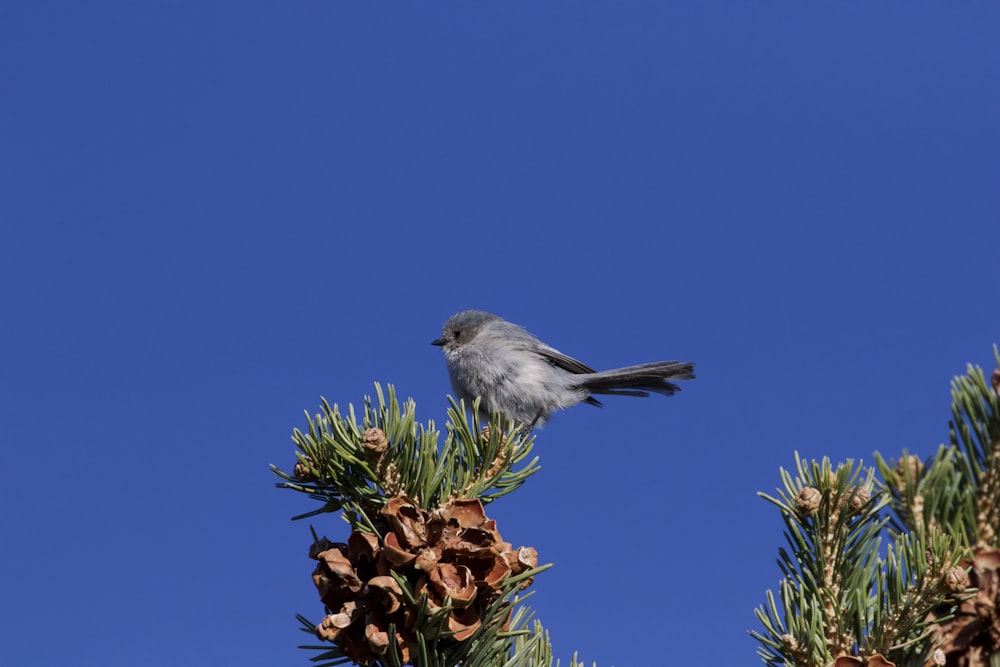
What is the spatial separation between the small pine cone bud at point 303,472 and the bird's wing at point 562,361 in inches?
188

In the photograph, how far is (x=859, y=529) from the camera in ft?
6.05

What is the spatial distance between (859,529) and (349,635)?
113 cm

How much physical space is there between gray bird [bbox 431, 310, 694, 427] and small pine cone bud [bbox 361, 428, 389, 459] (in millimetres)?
4145

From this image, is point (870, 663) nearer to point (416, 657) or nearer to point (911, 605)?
point (911, 605)

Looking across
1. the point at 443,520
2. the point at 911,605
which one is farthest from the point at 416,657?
the point at 911,605

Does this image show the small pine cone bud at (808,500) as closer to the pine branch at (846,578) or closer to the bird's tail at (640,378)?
the pine branch at (846,578)

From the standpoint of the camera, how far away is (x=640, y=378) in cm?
701

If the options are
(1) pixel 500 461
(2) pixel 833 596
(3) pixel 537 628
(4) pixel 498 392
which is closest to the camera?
(2) pixel 833 596

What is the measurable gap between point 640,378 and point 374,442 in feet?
16.7

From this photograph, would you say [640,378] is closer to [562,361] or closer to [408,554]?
[562,361]

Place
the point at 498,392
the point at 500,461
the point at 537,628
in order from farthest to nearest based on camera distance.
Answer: the point at 498,392 → the point at 500,461 → the point at 537,628

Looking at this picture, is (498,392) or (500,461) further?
(498,392)

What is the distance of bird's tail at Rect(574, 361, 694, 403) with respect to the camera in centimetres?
691

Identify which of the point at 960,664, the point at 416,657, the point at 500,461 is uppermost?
the point at 500,461
